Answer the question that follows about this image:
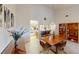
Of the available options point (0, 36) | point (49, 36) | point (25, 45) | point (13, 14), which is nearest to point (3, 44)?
point (0, 36)

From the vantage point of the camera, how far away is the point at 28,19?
216cm

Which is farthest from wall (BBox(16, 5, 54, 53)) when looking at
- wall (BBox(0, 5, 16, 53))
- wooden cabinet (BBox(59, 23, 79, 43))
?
wooden cabinet (BBox(59, 23, 79, 43))

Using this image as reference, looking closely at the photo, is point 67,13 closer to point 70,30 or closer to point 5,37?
point 70,30

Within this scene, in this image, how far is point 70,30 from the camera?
2.16 meters

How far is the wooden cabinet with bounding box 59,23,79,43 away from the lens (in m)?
2.16

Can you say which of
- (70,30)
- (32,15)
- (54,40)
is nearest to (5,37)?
(32,15)

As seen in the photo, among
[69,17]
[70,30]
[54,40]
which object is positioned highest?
[69,17]

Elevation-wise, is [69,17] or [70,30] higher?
[69,17]

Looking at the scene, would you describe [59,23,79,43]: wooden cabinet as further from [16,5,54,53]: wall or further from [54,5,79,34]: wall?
[16,5,54,53]: wall

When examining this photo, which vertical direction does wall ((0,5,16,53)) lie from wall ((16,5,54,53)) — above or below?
below

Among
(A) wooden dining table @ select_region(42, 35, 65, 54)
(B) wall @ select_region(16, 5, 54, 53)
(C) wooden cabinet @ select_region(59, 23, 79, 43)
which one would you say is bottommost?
(A) wooden dining table @ select_region(42, 35, 65, 54)

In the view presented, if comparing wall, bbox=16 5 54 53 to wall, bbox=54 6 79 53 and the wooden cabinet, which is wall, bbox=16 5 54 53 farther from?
the wooden cabinet
